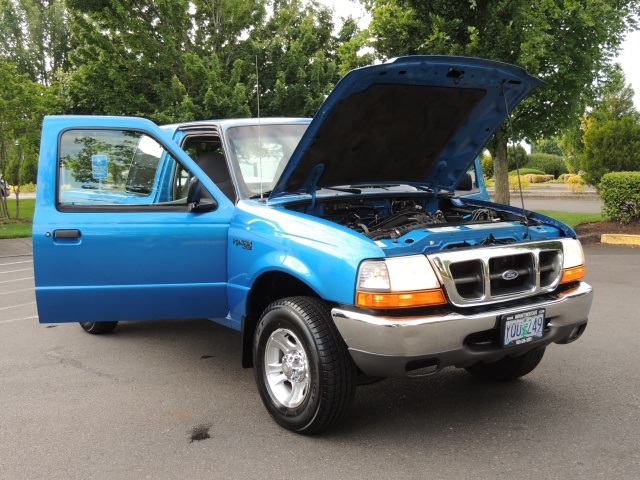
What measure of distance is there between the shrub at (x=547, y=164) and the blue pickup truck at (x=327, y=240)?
138 feet

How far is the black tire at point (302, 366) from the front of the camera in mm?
3324

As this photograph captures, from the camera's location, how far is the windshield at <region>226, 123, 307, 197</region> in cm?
445

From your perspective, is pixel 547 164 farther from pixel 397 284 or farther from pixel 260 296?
pixel 397 284

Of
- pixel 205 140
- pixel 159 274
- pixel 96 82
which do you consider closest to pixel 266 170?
pixel 205 140

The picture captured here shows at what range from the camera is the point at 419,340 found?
312 centimetres

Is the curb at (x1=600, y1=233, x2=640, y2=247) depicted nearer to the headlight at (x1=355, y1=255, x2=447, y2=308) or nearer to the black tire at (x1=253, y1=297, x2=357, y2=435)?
the headlight at (x1=355, y1=255, x2=447, y2=308)

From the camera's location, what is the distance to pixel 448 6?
12109mm

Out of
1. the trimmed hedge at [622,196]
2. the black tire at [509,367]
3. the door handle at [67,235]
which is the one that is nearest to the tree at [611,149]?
the trimmed hedge at [622,196]

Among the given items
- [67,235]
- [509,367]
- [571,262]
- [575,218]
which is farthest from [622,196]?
[67,235]

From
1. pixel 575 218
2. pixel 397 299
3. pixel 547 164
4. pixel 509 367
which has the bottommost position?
pixel 509 367

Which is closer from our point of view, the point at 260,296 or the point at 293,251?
the point at 293,251

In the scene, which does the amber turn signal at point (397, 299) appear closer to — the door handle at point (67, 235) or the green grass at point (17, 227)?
the door handle at point (67, 235)

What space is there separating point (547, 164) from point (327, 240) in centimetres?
4436

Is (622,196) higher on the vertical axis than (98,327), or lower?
higher
